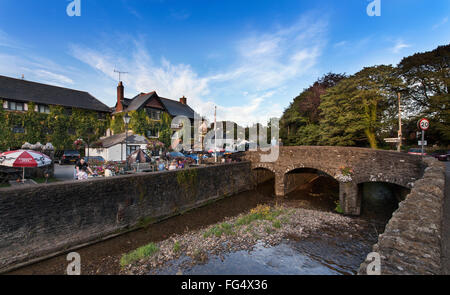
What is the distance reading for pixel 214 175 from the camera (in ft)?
58.5

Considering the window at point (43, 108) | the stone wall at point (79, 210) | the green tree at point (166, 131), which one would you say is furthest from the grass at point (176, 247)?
the window at point (43, 108)

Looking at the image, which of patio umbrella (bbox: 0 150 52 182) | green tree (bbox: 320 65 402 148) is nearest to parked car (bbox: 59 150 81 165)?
patio umbrella (bbox: 0 150 52 182)

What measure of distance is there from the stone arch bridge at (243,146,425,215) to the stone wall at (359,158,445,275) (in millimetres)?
10233

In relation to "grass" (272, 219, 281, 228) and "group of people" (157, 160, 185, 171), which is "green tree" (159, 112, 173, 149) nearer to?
"group of people" (157, 160, 185, 171)

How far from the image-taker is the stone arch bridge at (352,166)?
13516mm

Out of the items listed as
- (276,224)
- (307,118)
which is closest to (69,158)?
(276,224)

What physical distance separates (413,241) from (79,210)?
1127cm

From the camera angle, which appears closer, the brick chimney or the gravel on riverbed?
the gravel on riverbed

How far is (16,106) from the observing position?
87.5ft

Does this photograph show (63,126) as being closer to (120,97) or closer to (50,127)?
(50,127)

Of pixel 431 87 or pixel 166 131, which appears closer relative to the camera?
pixel 431 87

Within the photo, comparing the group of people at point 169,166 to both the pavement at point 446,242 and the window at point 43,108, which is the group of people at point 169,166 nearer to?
the pavement at point 446,242

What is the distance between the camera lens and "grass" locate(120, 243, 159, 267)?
8008 millimetres
